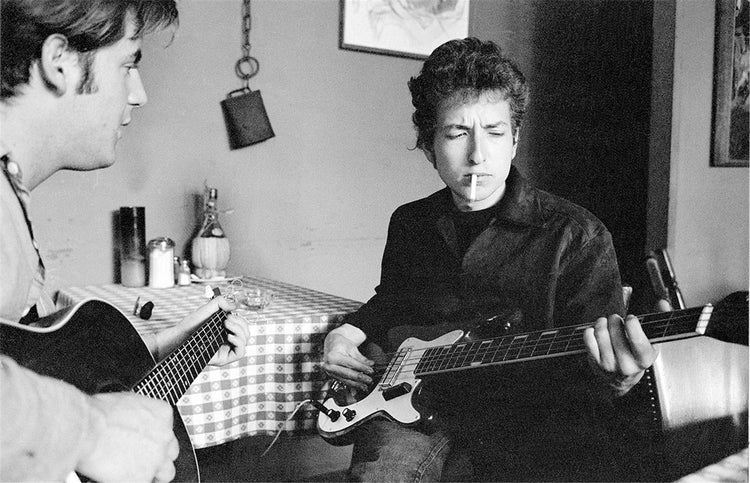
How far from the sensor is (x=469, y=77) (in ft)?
3.39

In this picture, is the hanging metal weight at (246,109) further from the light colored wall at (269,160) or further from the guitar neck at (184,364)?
the guitar neck at (184,364)

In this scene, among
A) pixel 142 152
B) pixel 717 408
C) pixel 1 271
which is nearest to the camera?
pixel 1 271

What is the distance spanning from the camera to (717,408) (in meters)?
0.97

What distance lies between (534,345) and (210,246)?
1218 millimetres

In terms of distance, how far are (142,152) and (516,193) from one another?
1.27 meters

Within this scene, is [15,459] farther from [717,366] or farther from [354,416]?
[717,366]

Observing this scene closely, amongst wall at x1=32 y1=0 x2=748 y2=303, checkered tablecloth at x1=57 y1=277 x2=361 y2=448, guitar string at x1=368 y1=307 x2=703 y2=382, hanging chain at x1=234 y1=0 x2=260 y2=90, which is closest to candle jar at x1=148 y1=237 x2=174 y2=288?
wall at x1=32 y1=0 x2=748 y2=303

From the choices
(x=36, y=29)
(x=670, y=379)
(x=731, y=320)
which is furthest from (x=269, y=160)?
(x=731, y=320)

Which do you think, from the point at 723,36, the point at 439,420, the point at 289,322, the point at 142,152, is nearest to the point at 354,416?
the point at 439,420

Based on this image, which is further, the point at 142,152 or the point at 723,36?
the point at 142,152

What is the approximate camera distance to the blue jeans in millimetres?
1049

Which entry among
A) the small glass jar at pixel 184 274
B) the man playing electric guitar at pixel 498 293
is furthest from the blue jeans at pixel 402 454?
the small glass jar at pixel 184 274

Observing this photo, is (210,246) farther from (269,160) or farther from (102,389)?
(102,389)

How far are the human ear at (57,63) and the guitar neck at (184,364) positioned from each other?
46 cm
